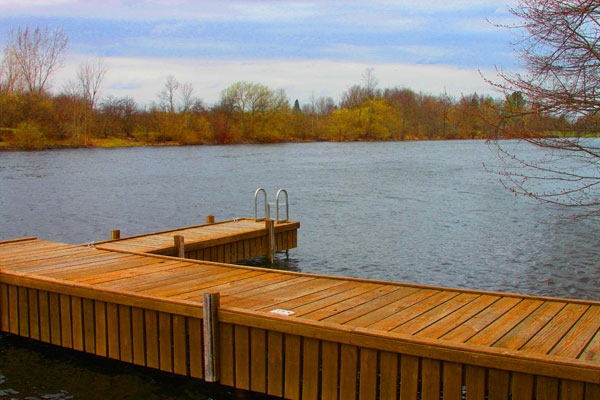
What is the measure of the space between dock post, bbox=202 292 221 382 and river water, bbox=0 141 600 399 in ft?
3.45

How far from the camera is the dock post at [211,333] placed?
6117mm

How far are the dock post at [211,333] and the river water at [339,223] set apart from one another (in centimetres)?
105

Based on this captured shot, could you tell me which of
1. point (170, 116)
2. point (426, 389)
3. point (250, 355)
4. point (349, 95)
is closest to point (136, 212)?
point (250, 355)

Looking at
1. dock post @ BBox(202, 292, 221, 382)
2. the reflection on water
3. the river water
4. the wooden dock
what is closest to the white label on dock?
the wooden dock

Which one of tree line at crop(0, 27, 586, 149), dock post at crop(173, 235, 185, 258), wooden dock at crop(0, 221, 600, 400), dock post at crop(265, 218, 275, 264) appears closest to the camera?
wooden dock at crop(0, 221, 600, 400)

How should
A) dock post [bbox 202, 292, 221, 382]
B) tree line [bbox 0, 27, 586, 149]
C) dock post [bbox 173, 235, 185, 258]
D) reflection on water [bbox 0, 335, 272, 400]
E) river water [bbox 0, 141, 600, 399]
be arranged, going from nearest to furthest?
dock post [bbox 202, 292, 221, 382], reflection on water [bbox 0, 335, 272, 400], river water [bbox 0, 141, 600, 399], dock post [bbox 173, 235, 185, 258], tree line [bbox 0, 27, 586, 149]

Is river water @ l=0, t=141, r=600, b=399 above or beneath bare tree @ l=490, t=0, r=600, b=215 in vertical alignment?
beneath

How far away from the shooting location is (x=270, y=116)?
8838 cm

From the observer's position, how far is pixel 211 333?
6109mm

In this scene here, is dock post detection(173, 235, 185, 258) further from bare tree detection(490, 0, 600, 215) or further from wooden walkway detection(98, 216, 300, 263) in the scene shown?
bare tree detection(490, 0, 600, 215)

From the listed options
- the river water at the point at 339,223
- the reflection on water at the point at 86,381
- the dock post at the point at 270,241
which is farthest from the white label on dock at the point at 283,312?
the dock post at the point at 270,241

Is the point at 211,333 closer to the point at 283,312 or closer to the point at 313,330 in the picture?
the point at 283,312

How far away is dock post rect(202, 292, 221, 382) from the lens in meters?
6.12

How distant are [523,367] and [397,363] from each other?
1.07 meters
